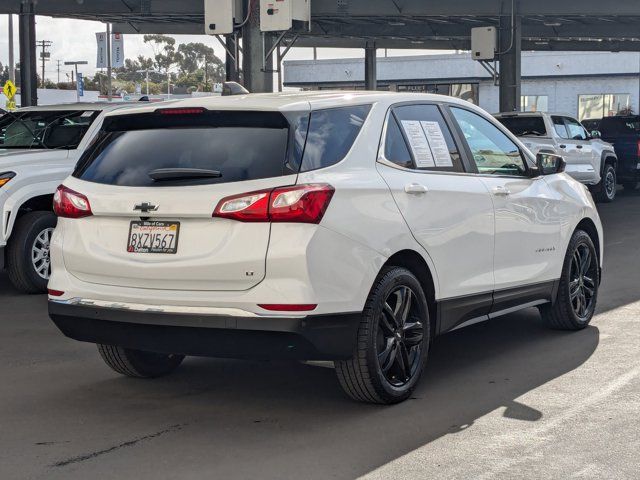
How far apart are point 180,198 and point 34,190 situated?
520cm

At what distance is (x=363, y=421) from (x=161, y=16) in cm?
2500

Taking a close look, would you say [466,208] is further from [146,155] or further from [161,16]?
[161,16]

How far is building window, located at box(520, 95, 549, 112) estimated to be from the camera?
6744cm

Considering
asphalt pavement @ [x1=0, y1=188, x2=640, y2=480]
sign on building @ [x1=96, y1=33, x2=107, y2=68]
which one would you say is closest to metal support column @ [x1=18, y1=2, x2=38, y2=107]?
asphalt pavement @ [x1=0, y1=188, x2=640, y2=480]

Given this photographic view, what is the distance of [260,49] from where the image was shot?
22.8 meters

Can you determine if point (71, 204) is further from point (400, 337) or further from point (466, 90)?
point (466, 90)

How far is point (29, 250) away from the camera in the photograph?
10.4 m

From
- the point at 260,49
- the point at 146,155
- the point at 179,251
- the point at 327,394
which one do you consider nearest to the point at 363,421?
the point at 327,394

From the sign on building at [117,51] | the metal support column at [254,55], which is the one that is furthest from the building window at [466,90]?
the metal support column at [254,55]

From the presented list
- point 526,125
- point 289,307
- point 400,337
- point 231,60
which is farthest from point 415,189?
point 231,60

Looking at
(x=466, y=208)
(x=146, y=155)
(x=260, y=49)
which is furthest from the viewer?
(x=260, y=49)

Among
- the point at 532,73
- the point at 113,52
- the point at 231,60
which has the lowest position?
the point at 231,60

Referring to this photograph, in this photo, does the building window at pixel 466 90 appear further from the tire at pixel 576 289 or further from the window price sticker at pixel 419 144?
the window price sticker at pixel 419 144

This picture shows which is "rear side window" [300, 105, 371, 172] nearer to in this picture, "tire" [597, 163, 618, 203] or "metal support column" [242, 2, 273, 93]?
"metal support column" [242, 2, 273, 93]
